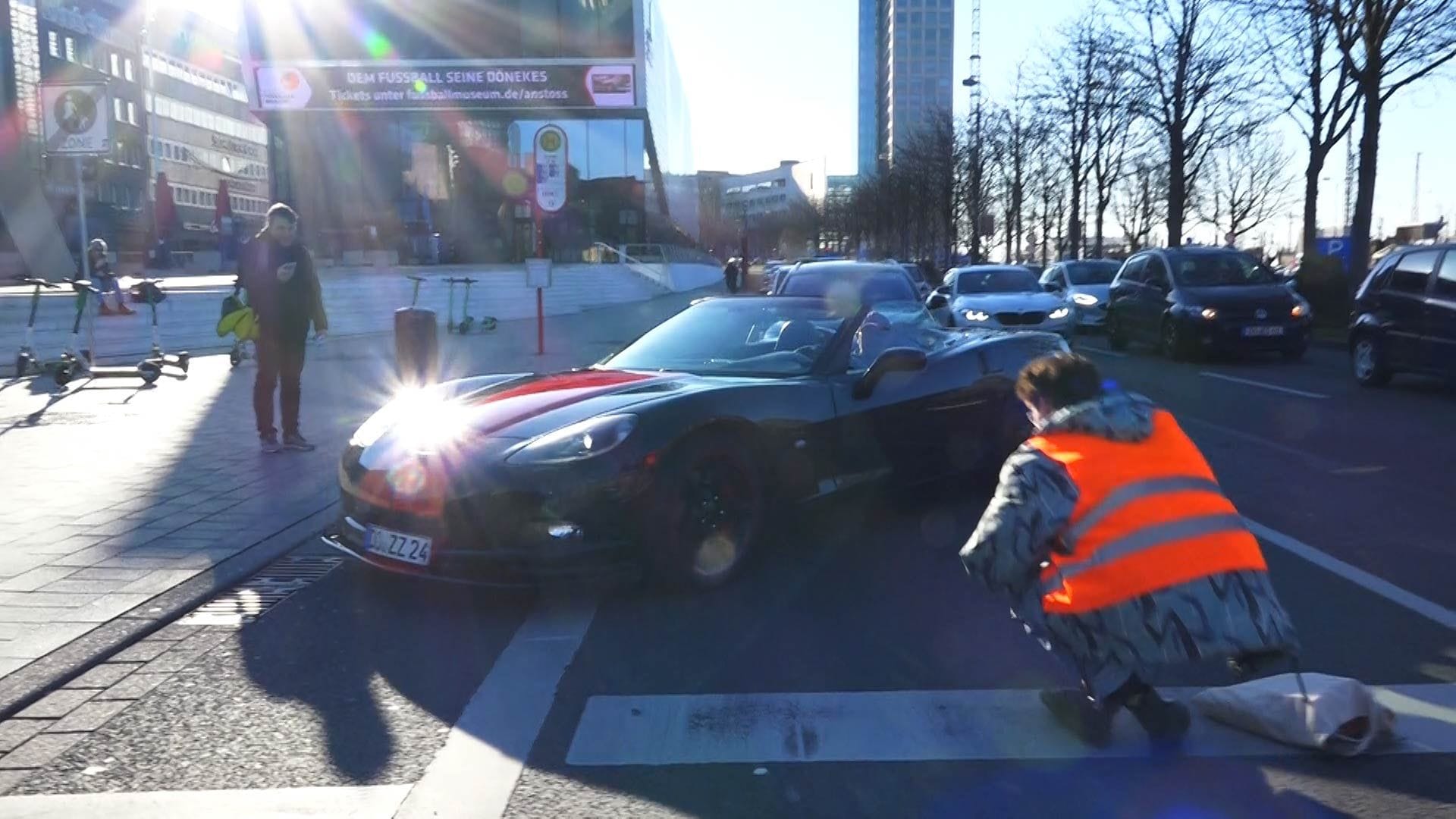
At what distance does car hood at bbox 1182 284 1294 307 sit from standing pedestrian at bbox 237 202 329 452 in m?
12.4

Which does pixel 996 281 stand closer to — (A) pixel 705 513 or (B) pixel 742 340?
(B) pixel 742 340

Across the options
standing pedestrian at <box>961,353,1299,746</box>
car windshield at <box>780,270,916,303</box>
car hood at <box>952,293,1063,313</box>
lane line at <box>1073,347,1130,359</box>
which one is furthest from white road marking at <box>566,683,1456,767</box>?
lane line at <box>1073,347,1130,359</box>

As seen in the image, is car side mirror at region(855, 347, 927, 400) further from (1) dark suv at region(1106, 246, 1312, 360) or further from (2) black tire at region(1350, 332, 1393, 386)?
(1) dark suv at region(1106, 246, 1312, 360)

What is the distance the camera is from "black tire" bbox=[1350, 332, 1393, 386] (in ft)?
44.9

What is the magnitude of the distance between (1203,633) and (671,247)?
6063 centimetres

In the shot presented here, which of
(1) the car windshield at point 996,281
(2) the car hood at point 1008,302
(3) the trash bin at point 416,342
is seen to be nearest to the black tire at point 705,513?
(3) the trash bin at point 416,342

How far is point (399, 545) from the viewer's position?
17.5 feet

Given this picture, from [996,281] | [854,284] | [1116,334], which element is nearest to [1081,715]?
[854,284]

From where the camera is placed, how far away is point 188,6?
77375 millimetres

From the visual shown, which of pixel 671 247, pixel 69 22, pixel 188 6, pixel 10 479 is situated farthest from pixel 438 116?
pixel 10 479

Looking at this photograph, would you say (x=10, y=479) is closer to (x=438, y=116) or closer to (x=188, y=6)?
(x=438, y=116)

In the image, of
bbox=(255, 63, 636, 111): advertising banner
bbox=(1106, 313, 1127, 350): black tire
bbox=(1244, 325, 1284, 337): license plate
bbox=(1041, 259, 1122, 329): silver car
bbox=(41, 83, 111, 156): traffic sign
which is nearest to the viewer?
bbox=(1244, 325, 1284, 337): license plate

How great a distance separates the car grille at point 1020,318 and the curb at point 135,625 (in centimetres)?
1292

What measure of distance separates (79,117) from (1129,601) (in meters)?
19.2
